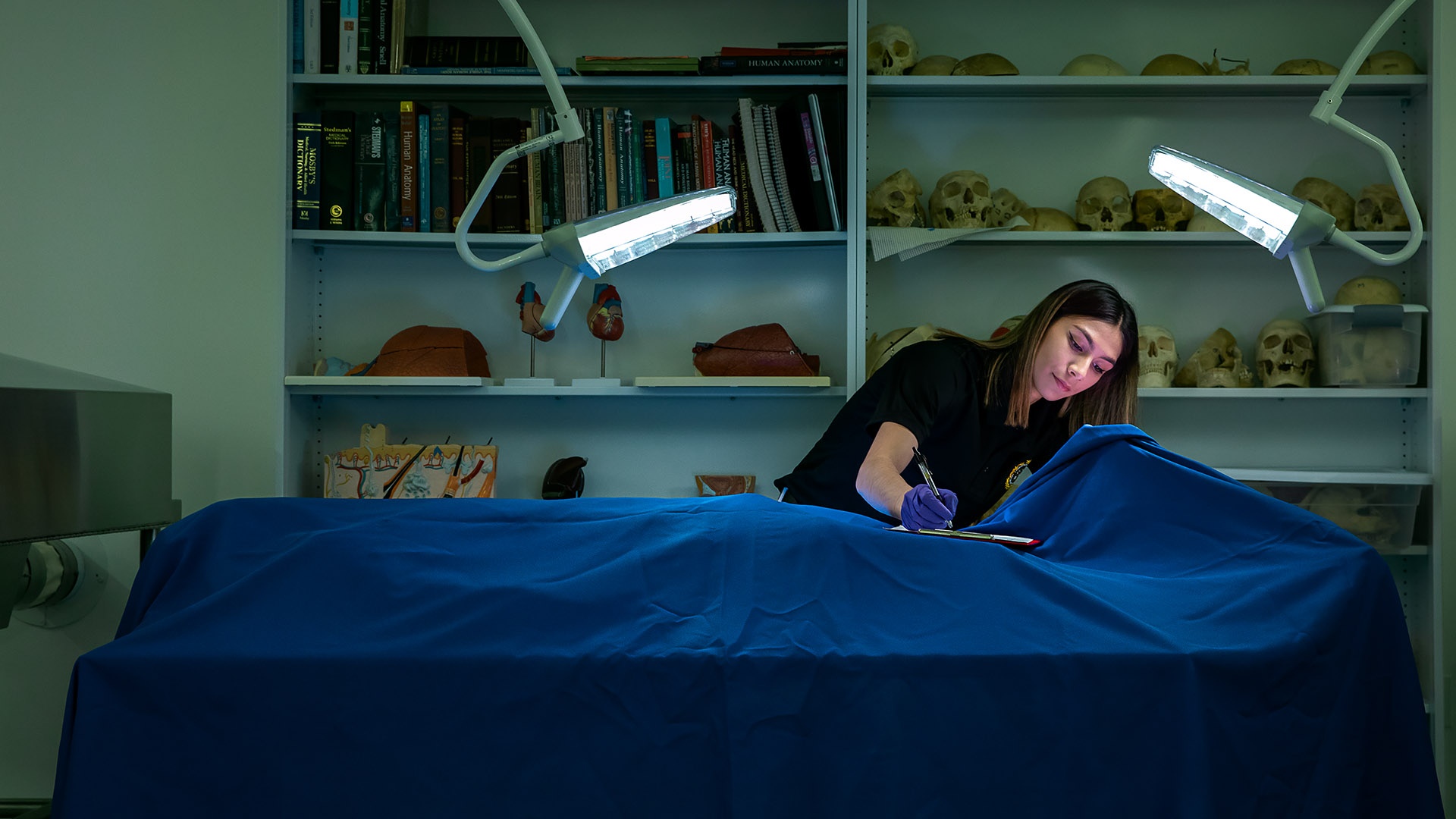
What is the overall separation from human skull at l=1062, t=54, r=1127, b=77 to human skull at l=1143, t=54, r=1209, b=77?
7 cm

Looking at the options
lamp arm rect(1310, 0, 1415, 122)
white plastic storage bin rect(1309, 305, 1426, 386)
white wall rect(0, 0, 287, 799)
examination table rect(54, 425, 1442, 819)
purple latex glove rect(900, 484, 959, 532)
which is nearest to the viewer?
examination table rect(54, 425, 1442, 819)

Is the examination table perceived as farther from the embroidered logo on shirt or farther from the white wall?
the white wall

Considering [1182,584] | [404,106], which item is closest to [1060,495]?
[1182,584]

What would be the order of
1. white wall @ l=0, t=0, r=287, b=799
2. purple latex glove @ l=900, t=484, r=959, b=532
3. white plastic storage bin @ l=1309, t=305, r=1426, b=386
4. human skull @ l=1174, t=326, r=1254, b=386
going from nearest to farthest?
purple latex glove @ l=900, t=484, r=959, b=532 → white plastic storage bin @ l=1309, t=305, r=1426, b=386 → human skull @ l=1174, t=326, r=1254, b=386 → white wall @ l=0, t=0, r=287, b=799

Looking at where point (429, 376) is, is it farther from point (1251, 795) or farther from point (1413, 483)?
point (1413, 483)

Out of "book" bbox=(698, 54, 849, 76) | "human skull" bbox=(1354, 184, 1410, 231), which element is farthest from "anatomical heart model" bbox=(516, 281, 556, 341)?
"human skull" bbox=(1354, 184, 1410, 231)

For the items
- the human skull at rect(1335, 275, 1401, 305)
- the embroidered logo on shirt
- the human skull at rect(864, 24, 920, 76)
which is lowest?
the embroidered logo on shirt

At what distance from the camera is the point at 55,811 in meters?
0.94

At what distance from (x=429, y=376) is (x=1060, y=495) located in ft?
4.87

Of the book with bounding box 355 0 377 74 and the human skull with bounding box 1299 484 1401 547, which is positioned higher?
→ the book with bounding box 355 0 377 74

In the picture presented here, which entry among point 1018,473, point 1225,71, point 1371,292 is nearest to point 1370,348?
point 1371,292

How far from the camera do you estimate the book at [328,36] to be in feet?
7.37

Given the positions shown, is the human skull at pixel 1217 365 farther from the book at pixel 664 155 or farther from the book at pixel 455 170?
the book at pixel 455 170

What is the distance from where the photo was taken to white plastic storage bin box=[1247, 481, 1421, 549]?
2.16 meters
